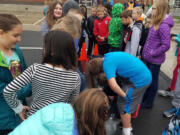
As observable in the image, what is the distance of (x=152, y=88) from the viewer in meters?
3.10

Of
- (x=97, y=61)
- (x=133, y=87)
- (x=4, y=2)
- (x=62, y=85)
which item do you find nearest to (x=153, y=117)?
(x=133, y=87)

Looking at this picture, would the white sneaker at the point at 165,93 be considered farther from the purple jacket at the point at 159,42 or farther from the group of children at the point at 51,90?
the group of children at the point at 51,90

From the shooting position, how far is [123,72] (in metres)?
2.05

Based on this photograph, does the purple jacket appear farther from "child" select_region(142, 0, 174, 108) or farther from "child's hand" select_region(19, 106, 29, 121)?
"child's hand" select_region(19, 106, 29, 121)

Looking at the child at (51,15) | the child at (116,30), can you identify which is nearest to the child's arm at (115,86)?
the child at (51,15)

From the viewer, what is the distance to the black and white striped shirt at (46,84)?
1.40 meters

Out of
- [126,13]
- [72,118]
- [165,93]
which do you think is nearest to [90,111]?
[72,118]

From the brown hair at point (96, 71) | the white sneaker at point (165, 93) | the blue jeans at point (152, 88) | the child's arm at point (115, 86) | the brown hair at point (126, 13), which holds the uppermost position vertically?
the brown hair at point (126, 13)

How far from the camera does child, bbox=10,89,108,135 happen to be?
985mm

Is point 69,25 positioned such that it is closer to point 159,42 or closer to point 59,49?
point 59,49

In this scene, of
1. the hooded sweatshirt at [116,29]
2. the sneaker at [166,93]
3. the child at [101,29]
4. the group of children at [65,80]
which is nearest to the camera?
the group of children at [65,80]

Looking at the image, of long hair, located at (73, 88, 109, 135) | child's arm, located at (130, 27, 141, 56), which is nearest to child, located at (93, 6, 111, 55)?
child's arm, located at (130, 27, 141, 56)

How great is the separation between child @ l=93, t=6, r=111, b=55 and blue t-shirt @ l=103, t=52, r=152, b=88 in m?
2.81

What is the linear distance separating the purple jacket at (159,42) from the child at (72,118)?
1.86 meters
